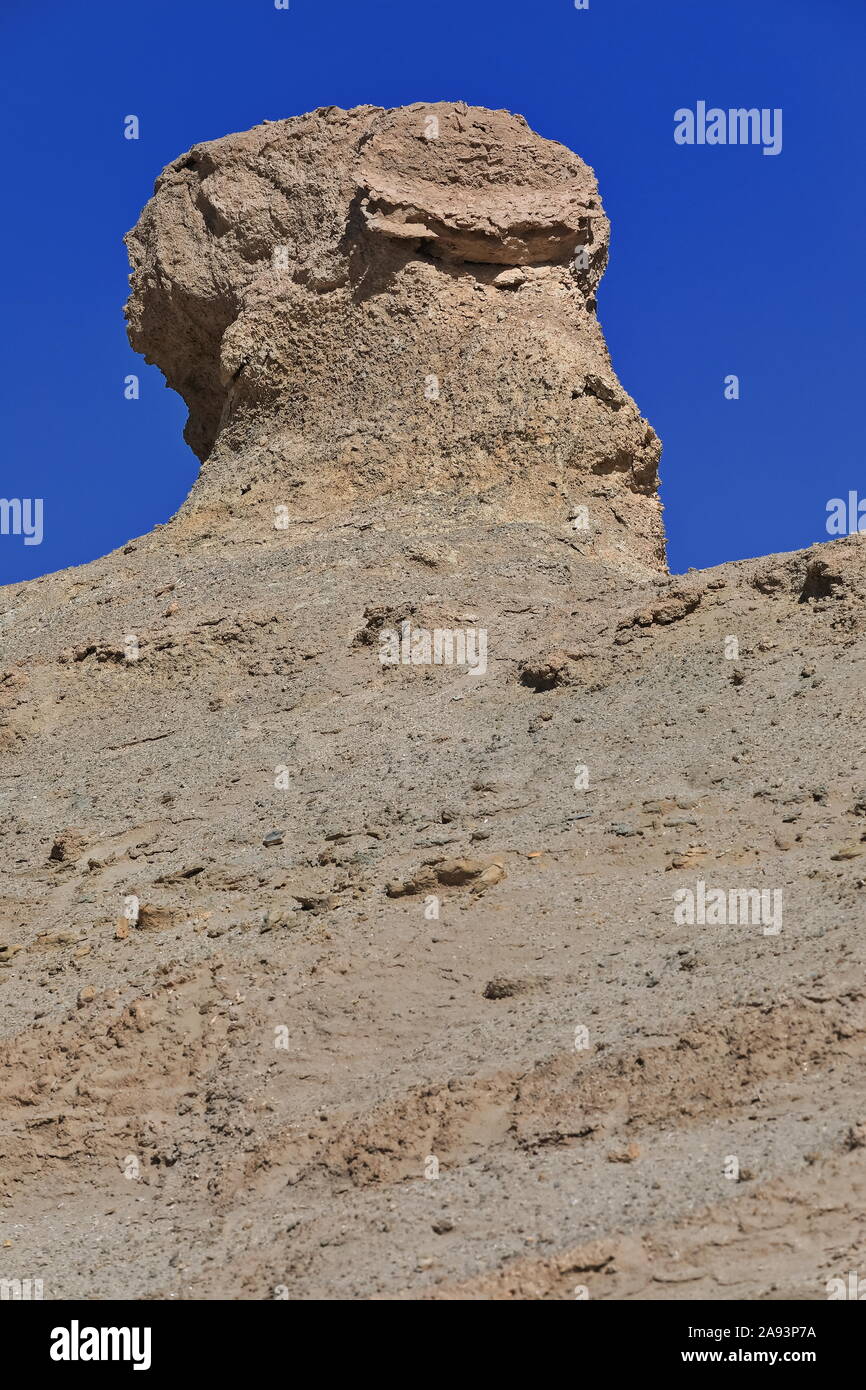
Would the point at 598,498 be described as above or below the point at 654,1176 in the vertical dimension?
above

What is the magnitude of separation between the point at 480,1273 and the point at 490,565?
36.5ft

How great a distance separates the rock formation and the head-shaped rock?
0.18 feet

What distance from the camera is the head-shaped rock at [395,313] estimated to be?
18.9 meters

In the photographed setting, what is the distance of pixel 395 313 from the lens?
1991cm

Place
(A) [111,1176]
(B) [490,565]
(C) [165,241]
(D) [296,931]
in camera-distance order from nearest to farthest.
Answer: (A) [111,1176]
(D) [296,931]
(B) [490,565]
(C) [165,241]

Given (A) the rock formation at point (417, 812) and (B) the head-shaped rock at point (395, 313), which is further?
(B) the head-shaped rock at point (395, 313)

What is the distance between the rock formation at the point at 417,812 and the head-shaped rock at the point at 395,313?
54mm

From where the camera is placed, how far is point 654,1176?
705 centimetres

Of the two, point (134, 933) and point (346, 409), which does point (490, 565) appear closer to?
point (346, 409)

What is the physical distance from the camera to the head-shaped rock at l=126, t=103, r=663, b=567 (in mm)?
18922

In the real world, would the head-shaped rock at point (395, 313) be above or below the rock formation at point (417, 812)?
above

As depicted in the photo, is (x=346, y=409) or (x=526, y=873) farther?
(x=346, y=409)

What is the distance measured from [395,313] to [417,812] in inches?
365

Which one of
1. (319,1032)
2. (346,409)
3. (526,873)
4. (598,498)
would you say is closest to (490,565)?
(598,498)
